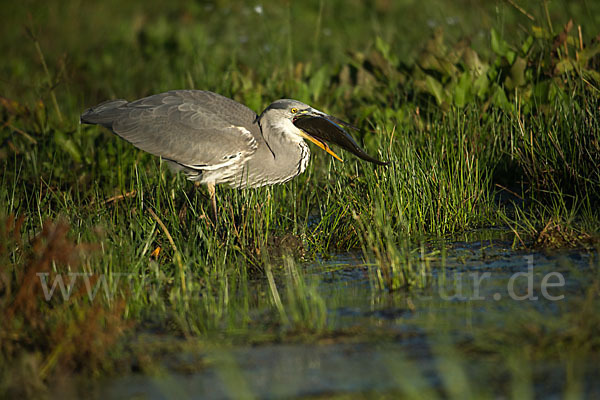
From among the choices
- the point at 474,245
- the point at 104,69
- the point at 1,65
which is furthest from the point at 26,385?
the point at 1,65

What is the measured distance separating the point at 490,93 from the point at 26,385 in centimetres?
472

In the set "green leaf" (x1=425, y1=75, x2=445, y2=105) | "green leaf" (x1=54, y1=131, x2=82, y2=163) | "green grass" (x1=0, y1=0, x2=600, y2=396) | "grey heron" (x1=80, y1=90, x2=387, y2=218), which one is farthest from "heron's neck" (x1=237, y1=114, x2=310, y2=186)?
"green leaf" (x1=54, y1=131, x2=82, y2=163)

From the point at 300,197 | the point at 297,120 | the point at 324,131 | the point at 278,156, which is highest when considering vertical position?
the point at 297,120

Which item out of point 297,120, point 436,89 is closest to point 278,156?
point 297,120

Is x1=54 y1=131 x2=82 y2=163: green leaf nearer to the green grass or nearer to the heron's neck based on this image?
the green grass

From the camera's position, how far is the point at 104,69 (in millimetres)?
10383

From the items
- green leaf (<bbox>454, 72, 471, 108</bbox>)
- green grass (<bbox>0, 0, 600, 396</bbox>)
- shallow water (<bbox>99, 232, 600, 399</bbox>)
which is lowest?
shallow water (<bbox>99, 232, 600, 399</bbox>)

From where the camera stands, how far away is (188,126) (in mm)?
5902

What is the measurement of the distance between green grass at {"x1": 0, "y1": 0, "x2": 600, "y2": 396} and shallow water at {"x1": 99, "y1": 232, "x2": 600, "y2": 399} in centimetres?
14

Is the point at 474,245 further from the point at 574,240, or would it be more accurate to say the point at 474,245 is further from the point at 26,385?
the point at 26,385

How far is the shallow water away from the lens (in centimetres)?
293

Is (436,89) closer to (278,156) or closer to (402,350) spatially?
(278,156)

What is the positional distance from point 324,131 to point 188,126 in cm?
110

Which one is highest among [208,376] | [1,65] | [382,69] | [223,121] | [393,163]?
[1,65]
